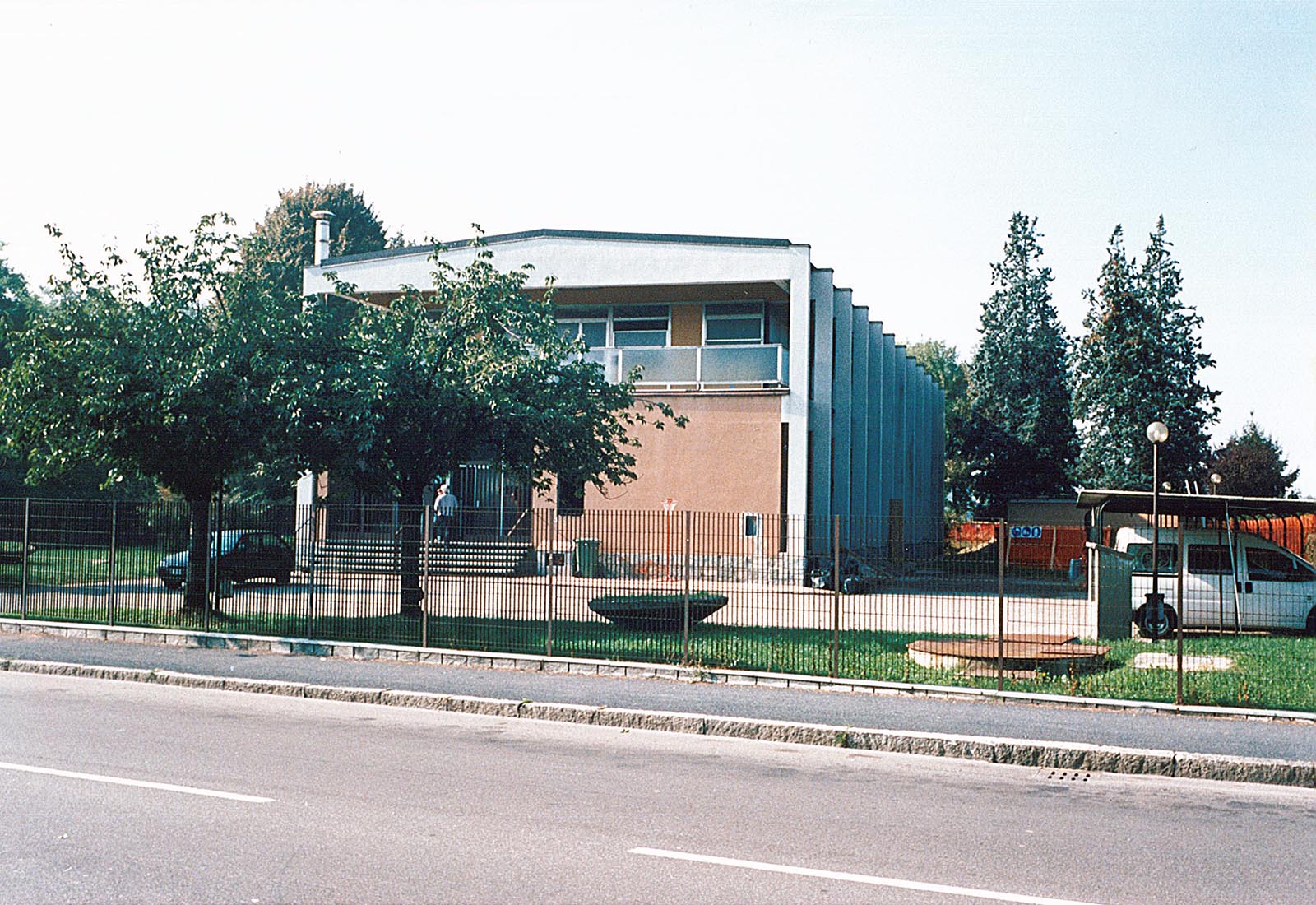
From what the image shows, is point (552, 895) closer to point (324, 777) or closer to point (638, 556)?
point (324, 777)

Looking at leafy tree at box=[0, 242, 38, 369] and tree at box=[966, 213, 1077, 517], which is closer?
leafy tree at box=[0, 242, 38, 369]

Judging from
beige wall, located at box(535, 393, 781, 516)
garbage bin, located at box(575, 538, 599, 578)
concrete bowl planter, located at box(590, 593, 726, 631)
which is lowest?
concrete bowl planter, located at box(590, 593, 726, 631)

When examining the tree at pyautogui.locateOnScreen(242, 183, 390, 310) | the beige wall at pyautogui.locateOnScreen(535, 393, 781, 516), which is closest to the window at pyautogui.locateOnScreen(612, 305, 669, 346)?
the beige wall at pyautogui.locateOnScreen(535, 393, 781, 516)

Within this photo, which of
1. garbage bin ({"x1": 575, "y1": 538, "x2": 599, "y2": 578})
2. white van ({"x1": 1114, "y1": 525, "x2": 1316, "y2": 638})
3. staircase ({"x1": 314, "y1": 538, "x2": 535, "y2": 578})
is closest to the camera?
garbage bin ({"x1": 575, "y1": 538, "x2": 599, "y2": 578})

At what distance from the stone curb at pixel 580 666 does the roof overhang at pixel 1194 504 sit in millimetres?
6466

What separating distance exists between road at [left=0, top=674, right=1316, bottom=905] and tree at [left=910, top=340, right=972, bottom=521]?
175 ft

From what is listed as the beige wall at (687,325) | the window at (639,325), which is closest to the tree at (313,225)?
the window at (639,325)

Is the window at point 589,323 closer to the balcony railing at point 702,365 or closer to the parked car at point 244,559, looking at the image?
the balcony railing at point 702,365

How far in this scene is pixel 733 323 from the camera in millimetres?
34781

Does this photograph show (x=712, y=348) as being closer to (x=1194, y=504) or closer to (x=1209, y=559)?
(x=1194, y=504)

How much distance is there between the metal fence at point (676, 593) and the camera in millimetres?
13742

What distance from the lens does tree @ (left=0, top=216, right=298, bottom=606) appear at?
704 inches

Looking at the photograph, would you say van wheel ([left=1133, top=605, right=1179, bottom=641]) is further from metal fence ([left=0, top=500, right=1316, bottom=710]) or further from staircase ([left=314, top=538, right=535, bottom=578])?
staircase ([left=314, top=538, right=535, bottom=578])

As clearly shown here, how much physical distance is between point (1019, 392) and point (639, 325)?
108ft
